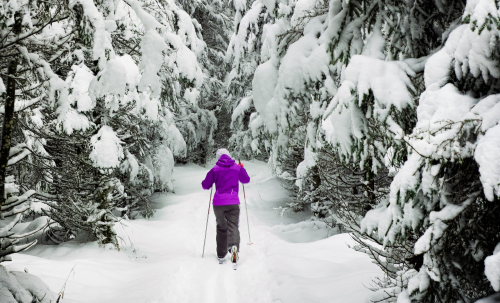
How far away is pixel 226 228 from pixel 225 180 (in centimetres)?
97

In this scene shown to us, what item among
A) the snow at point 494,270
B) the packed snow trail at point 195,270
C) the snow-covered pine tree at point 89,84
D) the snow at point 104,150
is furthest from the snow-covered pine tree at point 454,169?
the snow at point 104,150

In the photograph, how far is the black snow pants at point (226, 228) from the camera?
650cm

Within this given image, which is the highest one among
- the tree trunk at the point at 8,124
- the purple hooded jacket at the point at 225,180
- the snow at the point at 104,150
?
the tree trunk at the point at 8,124

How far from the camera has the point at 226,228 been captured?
260 inches

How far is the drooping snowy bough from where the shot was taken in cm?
179

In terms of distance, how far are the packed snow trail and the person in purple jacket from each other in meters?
0.41

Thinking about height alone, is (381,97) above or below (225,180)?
above

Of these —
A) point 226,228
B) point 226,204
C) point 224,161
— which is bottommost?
point 226,228

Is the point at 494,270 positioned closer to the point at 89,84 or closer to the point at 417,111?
the point at 417,111

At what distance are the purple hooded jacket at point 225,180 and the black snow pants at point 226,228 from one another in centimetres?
14

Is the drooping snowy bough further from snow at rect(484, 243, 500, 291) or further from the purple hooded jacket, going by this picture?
the purple hooded jacket

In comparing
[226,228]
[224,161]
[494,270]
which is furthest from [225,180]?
[494,270]

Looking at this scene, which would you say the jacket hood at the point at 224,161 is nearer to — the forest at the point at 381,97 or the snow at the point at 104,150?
the snow at the point at 104,150

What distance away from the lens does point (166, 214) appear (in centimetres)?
1097
